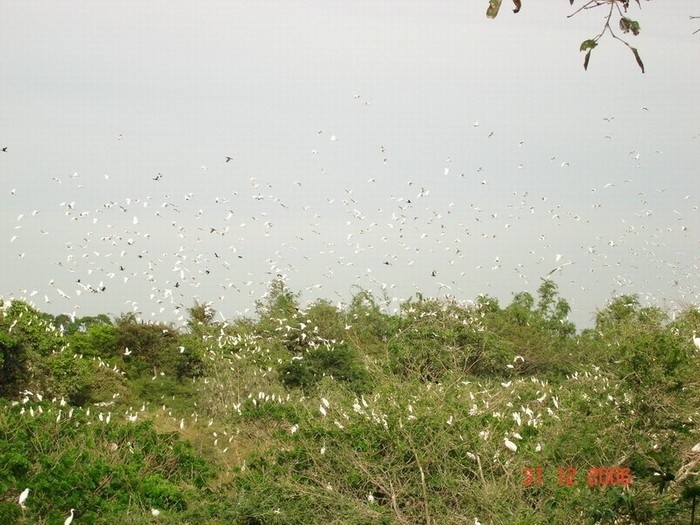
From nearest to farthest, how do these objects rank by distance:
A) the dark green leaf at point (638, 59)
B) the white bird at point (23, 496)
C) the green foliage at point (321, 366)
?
the dark green leaf at point (638, 59) < the white bird at point (23, 496) < the green foliage at point (321, 366)

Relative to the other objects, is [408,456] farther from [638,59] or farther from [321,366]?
[321,366]

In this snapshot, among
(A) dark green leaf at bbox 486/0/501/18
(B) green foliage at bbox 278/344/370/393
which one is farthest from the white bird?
(B) green foliage at bbox 278/344/370/393

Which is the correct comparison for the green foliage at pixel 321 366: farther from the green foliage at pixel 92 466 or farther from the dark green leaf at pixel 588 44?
the dark green leaf at pixel 588 44

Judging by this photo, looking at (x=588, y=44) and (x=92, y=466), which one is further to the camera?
(x=92, y=466)

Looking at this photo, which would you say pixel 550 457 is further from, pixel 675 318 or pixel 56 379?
pixel 56 379

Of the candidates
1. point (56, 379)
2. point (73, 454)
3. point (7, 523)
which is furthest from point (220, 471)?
point (56, 379)

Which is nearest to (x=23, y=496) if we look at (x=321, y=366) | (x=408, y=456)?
(x=408, y=456)
